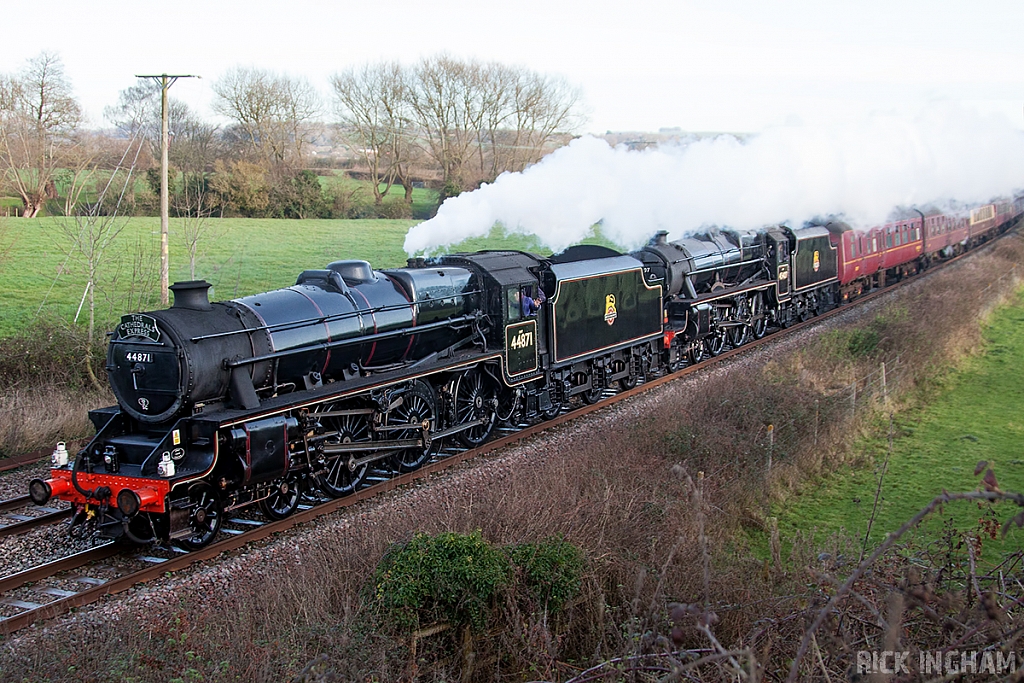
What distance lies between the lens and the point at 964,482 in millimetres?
11625

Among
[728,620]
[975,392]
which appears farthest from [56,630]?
[975,392]

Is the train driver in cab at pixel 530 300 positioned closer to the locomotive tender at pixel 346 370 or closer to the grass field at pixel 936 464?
the locomotive tender at pixel 346 370

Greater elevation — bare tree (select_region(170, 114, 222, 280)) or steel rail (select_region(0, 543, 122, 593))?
bare tree (select_region(170, 114, 222, 280))

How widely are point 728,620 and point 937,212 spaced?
1334 inches

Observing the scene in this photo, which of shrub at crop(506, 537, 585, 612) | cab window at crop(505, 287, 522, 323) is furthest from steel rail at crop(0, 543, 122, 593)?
cab window at crop(505, 287, 522, 323)

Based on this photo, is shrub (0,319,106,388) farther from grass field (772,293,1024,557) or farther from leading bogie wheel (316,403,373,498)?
grass field (772,293,1024,557)

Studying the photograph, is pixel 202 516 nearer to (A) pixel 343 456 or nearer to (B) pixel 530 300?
(A) pixel 343 456

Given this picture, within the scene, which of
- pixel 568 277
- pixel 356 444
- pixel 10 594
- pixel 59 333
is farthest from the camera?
pixel 59 333

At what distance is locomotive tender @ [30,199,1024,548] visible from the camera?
28.6 ft

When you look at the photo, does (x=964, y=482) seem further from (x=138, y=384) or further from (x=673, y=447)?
(x=138, y=384)

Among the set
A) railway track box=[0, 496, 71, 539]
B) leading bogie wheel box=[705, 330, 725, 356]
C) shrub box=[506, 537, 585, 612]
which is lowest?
railway track box=[0, 496, 71, 539]

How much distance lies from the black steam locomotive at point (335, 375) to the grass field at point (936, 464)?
4664 mm

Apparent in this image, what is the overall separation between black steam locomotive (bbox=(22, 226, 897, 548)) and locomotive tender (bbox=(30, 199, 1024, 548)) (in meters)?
0.02

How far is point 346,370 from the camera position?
10523mm
